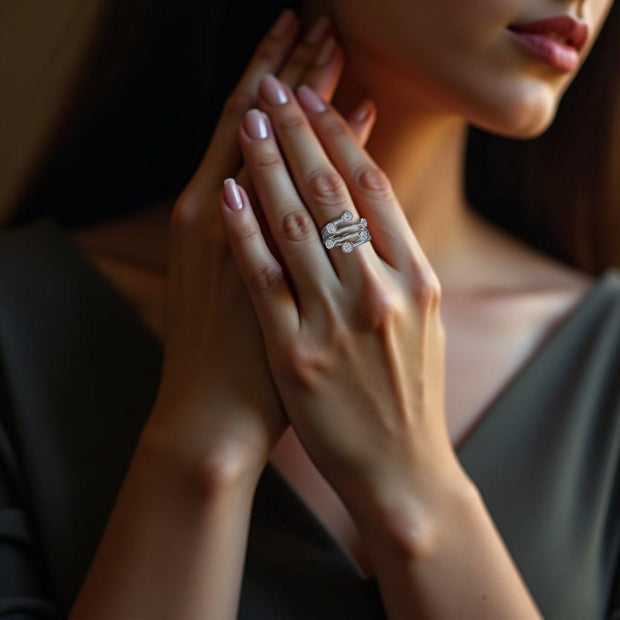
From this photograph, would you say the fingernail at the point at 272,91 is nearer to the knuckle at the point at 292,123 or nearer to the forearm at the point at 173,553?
the knuckle at the point at 292,123

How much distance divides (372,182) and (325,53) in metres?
0.21

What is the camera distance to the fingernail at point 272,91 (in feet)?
3.89

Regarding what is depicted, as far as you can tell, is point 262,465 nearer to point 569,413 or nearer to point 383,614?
point 383,614

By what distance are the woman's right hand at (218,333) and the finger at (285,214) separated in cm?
4

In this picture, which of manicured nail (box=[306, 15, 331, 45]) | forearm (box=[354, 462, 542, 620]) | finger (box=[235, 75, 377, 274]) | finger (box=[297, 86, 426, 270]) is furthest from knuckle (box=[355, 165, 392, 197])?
forearm (box=[354, 462, 542, 620])

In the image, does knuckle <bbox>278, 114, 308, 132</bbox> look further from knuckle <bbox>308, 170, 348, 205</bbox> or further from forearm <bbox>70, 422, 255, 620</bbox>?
forearm <bbox>70, 422, 255, 620</bbox>

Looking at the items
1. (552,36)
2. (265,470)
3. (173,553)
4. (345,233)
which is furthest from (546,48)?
(173,553)

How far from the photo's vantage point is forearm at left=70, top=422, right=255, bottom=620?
1.01 metres

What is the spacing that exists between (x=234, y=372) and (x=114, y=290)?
30 cm

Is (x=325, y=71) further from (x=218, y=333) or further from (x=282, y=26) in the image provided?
(x=218, y=333)

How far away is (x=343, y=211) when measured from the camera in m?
1.08

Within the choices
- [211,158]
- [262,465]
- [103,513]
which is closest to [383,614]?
[262,465]

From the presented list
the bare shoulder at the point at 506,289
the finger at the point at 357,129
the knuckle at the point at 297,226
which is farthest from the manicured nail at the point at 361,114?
the bare shoulder at the point at 506,289

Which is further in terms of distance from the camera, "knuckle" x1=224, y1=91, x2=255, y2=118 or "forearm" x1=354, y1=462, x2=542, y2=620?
"knuckle" x1=224, y1=91, x2=255, y2=118
